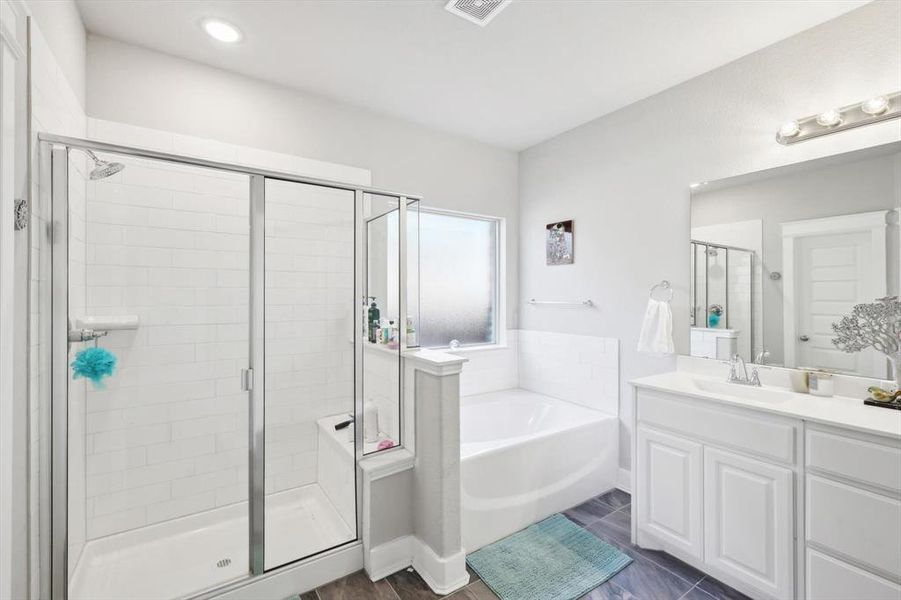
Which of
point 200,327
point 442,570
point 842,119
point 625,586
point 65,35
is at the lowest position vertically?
point 625,586

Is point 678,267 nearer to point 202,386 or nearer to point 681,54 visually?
point 681,54

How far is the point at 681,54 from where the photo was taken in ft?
7.34

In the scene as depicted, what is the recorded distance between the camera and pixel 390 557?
1.99 m

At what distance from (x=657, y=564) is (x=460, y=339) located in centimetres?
208

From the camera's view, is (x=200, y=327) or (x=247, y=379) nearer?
(x=247, y=379)

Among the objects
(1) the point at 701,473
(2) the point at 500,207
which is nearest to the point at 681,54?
(2) the point at 500,207

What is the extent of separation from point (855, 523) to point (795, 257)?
1244mm

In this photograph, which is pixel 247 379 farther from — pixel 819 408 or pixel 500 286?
pixel 819 408

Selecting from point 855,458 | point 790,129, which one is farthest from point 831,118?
point 855,458

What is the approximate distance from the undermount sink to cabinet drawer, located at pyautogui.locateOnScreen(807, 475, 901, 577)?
50cm

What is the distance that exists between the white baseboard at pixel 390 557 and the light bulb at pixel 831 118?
293 cm

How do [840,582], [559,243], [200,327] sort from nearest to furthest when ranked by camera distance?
[840,582] → [200,327] → [559,243]

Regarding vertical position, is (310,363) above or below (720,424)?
above

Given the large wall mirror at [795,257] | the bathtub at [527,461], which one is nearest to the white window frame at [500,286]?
the bathtub at [527,461]
